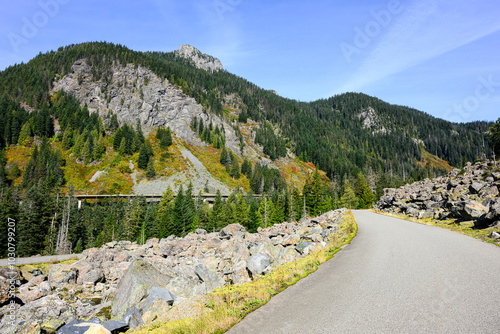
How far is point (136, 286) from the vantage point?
10.5m

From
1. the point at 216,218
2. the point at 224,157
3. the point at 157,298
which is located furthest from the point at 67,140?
the point at 157,298

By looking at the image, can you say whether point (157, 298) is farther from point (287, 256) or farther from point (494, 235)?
point (494, 235)

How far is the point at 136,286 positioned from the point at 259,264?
5.86 m

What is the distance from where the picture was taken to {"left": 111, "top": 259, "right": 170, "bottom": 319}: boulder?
401 inches

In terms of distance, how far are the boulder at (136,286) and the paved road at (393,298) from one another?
696 cm

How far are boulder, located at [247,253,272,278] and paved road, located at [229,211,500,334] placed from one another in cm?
316

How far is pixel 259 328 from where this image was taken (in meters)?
5.05

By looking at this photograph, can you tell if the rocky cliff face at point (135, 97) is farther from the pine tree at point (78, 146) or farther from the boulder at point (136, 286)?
the boulder at point (136, 286)

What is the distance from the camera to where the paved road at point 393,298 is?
15.3 ft

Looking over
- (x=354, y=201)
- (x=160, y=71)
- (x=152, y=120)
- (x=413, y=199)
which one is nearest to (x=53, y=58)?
(x=160, y=71)

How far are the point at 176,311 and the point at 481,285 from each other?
8.55 metres

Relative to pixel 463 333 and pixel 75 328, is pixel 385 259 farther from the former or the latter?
pixel 75 328

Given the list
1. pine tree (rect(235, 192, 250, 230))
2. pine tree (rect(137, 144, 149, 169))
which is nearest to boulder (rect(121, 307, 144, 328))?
pine tree (rect(235, 192, 250, 230))

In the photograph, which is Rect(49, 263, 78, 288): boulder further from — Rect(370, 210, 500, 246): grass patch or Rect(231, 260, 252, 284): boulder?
Rect(370, 210, 500, 246): grass patch
